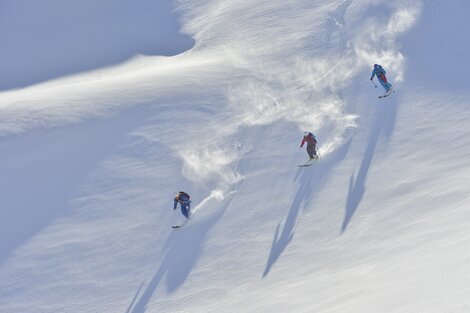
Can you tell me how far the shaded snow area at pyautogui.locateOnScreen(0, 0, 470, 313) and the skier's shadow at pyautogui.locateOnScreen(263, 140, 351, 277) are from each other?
0.05 meters

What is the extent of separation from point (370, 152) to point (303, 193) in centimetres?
297

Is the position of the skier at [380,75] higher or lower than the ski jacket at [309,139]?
higher

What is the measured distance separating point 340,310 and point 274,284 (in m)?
3.97

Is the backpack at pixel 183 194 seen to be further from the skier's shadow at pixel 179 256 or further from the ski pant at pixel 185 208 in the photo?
the skier's shadow at pixel 179 256

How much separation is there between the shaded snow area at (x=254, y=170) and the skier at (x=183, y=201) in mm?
525

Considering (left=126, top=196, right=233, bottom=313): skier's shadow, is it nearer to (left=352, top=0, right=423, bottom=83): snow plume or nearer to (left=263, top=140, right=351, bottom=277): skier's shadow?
(left=263, top=140, right=351, bottom=277): skier's shadow

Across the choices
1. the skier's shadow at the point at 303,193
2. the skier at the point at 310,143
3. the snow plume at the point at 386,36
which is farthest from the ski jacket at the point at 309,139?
the snow plume at the point at 386,36

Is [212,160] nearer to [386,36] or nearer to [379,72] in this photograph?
[379,72]

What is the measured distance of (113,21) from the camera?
3322 cm

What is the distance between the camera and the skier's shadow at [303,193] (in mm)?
20141

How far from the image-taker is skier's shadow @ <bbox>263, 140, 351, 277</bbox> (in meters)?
20.1

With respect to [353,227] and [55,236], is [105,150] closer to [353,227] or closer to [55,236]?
[55,236]

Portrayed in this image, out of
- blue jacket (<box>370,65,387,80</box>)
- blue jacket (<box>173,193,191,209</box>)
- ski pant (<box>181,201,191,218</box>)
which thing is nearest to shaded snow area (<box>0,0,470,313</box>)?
ski pant (<box>181,201,191,218</box>)

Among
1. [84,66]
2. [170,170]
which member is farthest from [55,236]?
[84,66]
